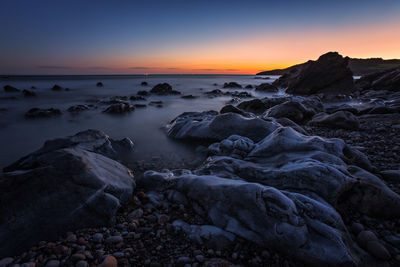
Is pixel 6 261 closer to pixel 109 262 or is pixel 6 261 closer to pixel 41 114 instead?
pixel 109 262

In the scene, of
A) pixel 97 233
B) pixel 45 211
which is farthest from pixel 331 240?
pixel 45 211

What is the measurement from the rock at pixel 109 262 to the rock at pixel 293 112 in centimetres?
902

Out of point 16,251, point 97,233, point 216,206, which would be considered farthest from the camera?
point 216,206

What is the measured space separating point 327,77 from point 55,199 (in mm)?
28756

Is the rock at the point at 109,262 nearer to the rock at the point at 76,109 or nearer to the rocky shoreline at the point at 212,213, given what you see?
the rocky shoreline at the point at 212,213

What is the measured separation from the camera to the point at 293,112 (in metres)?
9.58

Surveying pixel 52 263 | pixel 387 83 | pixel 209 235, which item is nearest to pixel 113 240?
pixel 52 263

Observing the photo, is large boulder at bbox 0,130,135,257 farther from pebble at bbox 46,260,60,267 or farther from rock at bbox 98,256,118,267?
rock at bbox 98,256,118,267

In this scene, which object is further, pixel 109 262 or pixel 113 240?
pixel 113 240

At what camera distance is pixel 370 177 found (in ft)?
10.1

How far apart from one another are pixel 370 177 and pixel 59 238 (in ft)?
14.1

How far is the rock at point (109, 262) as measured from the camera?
6.43 ft

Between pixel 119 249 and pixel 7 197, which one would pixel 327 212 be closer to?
pixel 119 249

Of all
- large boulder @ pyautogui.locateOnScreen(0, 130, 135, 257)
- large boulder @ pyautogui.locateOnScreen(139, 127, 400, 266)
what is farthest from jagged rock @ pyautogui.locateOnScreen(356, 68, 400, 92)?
large boulder @ pyautogui.locateOnScreen(0, 130, 135, 257)
